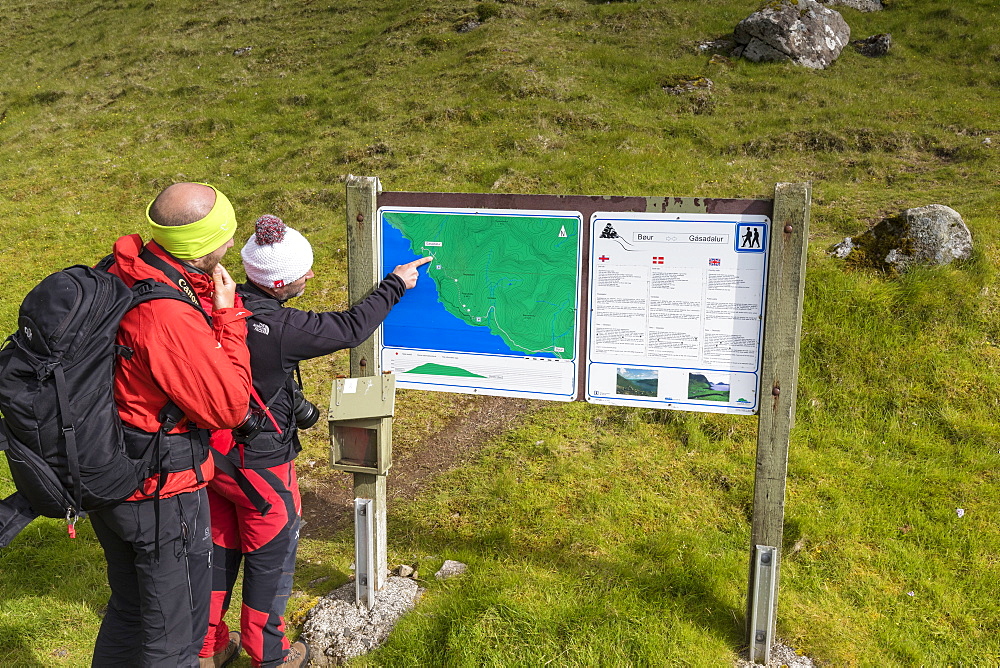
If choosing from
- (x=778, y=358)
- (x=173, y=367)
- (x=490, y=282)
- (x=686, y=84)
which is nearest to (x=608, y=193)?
(x=686, y=84)

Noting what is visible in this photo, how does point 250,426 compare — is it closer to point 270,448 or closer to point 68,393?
point 270,448

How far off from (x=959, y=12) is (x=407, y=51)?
768 inches

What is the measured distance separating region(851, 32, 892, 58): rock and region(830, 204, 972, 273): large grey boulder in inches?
658

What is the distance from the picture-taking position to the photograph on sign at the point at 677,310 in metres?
4.24

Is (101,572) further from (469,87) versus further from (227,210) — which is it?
(469,87)

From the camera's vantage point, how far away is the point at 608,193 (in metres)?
14.1

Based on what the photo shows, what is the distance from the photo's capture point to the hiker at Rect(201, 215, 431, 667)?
3.85m

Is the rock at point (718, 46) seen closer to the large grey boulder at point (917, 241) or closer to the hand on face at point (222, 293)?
the large grey boulder at point (917, 241)

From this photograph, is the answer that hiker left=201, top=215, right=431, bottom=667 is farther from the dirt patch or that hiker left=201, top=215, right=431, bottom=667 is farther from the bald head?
the dirt patch

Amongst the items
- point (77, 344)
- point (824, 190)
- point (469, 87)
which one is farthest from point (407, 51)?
point (77, 344)

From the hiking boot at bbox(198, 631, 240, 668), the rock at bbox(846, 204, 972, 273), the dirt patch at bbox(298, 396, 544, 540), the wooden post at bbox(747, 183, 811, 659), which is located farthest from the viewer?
the rock at bbox(846, 204, 972, 273)

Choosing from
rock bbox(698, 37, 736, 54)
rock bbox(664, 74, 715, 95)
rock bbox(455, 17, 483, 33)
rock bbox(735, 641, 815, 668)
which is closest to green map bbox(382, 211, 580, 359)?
rock bbox(735, 641, 815, 668)

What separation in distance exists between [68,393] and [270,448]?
1.30 m

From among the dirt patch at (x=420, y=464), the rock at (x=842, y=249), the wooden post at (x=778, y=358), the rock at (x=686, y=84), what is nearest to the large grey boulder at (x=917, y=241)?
the rock at (x=842, y=249)
